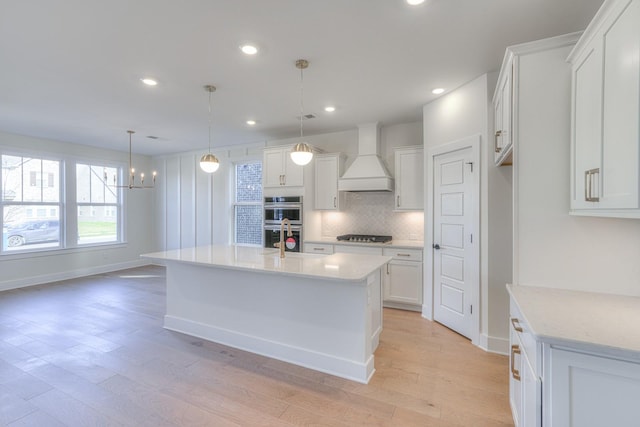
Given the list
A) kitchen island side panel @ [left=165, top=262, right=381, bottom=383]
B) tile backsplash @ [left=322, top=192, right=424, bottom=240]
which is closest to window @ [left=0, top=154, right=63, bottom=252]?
kitchen island side panel @ [left=165, top=262, right=381, bottom=383]

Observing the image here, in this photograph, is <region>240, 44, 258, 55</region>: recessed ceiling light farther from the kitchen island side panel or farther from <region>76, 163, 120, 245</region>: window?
<region>76, 163, 120, 245</region>: window

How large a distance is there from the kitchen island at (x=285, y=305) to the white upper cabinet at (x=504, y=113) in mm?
1379

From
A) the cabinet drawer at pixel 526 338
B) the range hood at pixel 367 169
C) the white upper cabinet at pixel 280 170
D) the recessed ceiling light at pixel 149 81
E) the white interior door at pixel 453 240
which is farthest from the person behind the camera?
the white upper cabinet at pixel 280 170

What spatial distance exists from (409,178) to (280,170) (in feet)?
6.94

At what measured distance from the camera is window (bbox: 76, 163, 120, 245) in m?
6.16

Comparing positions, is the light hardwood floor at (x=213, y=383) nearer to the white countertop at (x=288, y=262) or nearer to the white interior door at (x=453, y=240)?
the white interior door at (x=453, y=240)

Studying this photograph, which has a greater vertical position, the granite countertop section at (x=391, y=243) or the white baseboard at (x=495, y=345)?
the granite countertop section at (x=391, y=243)

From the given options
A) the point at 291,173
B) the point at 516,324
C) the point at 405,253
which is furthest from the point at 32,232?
the point at 516,324

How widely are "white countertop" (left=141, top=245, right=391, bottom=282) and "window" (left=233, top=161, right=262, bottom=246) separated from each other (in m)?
2.59

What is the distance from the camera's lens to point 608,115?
55.1 inches

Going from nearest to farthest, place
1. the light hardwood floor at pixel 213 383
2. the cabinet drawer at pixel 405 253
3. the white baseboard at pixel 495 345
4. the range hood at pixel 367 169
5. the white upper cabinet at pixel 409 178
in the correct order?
the light hardwood floor at pixel 213 383
the white baseboard at pixel 495 345
the cabinet drawer at pixel 405 253
the white upper cabinet at pixel 409 178
the range hood at pixel 367 169

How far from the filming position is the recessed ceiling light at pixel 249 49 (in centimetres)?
245

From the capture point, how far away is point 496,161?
2760 mm

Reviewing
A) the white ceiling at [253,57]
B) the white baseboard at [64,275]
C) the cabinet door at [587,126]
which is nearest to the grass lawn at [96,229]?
the white baseboard at [64,275]
